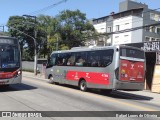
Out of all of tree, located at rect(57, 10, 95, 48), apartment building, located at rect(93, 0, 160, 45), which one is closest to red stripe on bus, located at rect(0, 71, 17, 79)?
tree, located at rect(57, 10, 95, 48)

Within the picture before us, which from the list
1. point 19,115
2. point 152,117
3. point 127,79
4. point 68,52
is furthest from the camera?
point 68,52

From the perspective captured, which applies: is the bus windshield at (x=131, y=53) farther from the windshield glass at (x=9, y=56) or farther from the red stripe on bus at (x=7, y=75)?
the red stripe on bus at (x=7, y=75)

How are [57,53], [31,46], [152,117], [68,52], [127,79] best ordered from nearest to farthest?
[152,117] → [127,79] → [68,52] → [57,53] → [31,46]

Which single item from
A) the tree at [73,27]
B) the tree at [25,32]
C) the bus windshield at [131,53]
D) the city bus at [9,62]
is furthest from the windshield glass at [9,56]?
the tree at [25,32]

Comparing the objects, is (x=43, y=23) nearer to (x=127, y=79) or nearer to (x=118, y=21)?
(x=118, y=21)

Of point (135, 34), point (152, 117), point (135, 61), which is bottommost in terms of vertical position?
point (152, 117)

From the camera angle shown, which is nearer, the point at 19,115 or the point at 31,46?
the point at 19,115

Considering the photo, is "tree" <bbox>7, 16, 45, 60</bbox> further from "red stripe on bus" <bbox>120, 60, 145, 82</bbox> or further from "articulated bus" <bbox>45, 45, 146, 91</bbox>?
"red stripe on bus" <bbox>120, 60, 145, 82</bbox>

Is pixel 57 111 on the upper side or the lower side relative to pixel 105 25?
lower

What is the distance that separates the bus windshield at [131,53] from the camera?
58.8 ft

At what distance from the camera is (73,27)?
168 feet

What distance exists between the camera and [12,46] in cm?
1867

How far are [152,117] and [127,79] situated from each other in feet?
20.9

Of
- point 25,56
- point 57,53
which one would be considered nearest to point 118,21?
point 25,56
